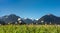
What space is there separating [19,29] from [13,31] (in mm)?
388

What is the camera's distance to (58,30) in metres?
12.3

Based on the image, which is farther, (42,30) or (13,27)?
(13,27)

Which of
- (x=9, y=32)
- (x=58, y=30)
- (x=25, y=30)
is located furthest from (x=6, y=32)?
(x=58, y=30)

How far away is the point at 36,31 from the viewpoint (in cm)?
1247

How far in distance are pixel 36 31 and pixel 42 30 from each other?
364 mm

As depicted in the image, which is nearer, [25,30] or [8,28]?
[25,30]

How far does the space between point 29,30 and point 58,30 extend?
1667 mm

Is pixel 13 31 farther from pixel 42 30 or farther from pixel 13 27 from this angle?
pixel 42 30

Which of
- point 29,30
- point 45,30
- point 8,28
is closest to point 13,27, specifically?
point 8,28

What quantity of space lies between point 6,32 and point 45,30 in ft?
7.93

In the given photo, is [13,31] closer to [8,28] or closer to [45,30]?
[8,28]

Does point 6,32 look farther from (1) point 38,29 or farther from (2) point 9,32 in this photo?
(1) point 38,29

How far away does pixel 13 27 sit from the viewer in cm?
1337

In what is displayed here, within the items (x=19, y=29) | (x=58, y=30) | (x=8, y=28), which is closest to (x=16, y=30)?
(x=19, y=29)
